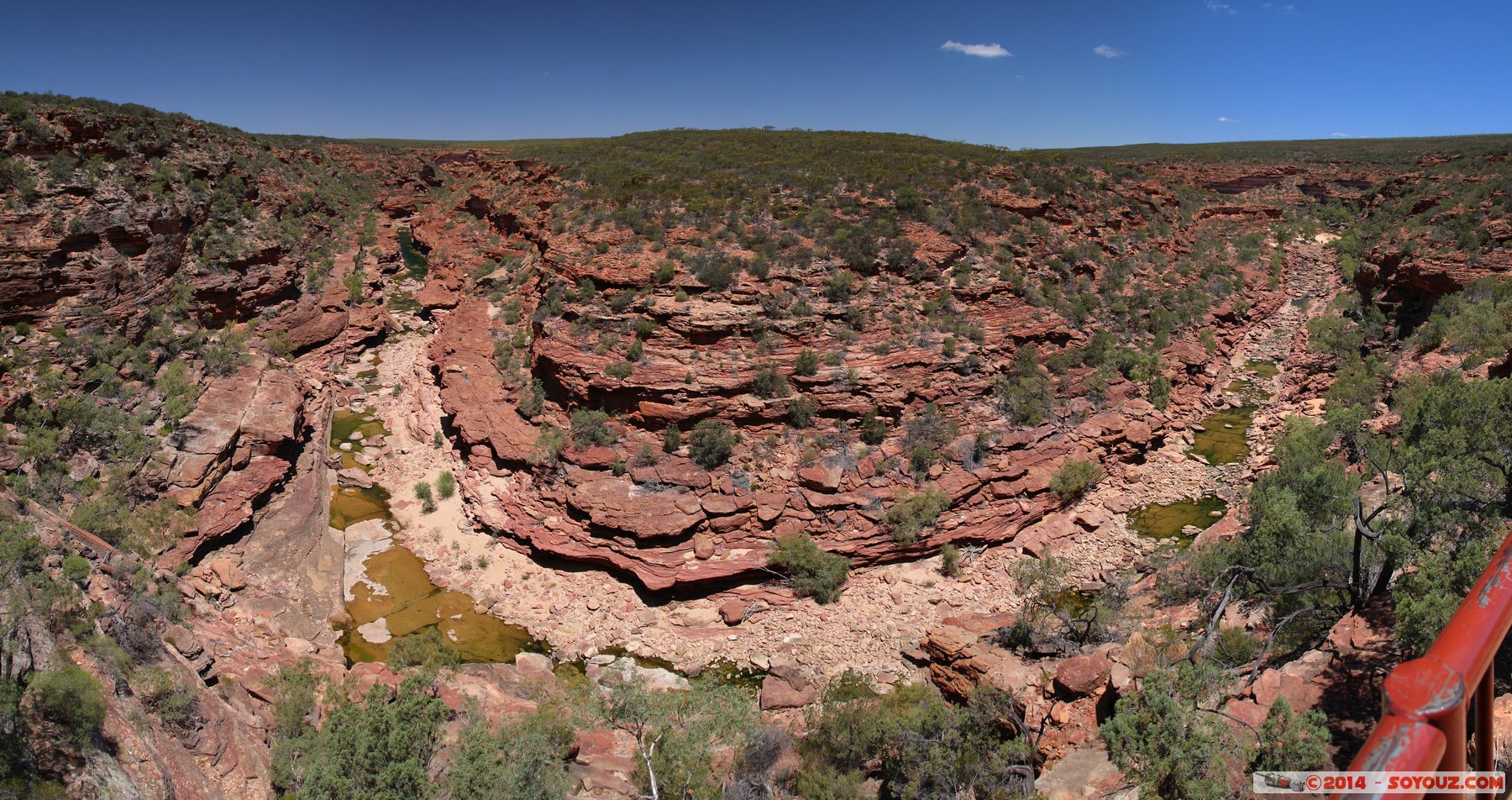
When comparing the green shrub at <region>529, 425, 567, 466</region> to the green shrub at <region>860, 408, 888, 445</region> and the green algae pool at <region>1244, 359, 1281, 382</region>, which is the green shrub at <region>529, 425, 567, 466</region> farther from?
the green algae pool at <region>1244, 359, 1281, 382</region>

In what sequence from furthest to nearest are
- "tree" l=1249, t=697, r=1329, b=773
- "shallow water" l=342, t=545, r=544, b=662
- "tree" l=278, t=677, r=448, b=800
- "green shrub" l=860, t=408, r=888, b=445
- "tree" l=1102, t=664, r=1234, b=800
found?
"green shrub" l=860, t=408, r=888, b=445, "shallow water" l=342, t=545, r=544, b=662, "tree" l=278, t=677, r=448, b=800, "tree" l=1102, t=664, r=1234, b=800, "tree" l=1249, t=697, r=1329, b=773

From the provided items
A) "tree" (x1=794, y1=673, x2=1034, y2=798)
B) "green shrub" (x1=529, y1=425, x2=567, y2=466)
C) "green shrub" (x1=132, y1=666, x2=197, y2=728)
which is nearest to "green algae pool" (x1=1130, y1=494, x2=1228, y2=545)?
"tree" (x1=794, y1=673, x2=1034, y2=798)

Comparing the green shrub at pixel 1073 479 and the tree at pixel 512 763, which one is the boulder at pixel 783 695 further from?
the green shrub at pixel 1073 479

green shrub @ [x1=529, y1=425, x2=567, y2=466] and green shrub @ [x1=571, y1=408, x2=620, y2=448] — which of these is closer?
green shrub @ [x1=571, y1=408, x2=620, y2=448]

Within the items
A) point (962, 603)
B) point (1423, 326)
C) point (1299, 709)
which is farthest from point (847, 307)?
point (1423, 326)

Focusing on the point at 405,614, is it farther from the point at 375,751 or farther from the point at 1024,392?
the point at 1024,392

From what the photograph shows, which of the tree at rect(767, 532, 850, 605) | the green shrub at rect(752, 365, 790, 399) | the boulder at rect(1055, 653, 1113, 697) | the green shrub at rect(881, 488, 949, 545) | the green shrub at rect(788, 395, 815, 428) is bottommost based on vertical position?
the tree at rect(767, 532, 850, 605)

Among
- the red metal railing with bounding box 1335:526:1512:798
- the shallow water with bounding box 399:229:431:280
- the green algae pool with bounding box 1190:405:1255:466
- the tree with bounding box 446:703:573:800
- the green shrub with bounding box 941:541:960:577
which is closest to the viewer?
the red metal railing with bounding box 1335:526:1512:798

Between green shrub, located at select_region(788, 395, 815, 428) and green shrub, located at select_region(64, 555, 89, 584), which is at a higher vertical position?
green shrub, located at select_region(788, 395, 815, 428)
